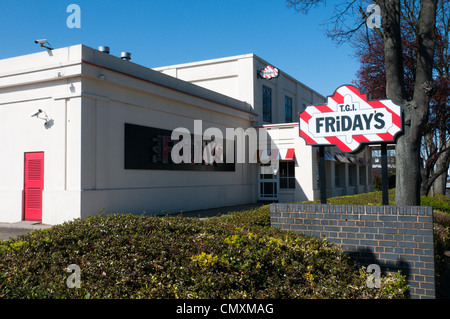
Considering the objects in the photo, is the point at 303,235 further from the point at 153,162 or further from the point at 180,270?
the point at 153,162

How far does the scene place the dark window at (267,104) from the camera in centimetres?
2485

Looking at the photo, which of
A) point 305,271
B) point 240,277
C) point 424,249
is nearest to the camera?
point 240,277

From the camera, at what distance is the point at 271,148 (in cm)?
2245

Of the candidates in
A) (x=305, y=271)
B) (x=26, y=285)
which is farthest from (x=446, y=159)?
(x=26, y=285)

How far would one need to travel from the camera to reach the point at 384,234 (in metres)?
6.03

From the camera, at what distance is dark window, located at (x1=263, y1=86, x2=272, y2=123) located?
24.8 m

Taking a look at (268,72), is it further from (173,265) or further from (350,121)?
(173,265)

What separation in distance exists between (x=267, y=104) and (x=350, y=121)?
18345 millimetres

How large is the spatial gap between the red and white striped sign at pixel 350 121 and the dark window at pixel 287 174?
15.1m

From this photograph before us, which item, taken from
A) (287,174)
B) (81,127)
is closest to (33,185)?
(81,127)

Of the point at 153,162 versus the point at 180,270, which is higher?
the point at 153,162

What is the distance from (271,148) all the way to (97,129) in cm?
1144

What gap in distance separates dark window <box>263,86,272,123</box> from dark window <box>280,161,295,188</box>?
3703 millimetres

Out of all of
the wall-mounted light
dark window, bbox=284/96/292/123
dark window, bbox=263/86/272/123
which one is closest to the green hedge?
the wall-mounted light
